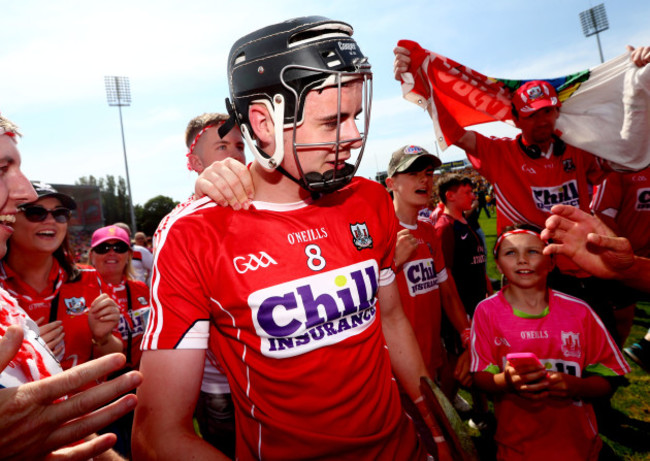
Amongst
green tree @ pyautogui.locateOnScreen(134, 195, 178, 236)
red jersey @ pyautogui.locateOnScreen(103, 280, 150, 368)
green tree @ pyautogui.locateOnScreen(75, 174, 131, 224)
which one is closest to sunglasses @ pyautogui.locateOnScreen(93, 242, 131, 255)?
red jersey @ pyautogui.locateOnScreen(103, 280, 150, 368)

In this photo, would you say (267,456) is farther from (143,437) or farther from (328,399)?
(143,437)

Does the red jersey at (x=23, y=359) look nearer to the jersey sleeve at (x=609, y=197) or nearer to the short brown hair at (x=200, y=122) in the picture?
the short brown hair at (x=200, y=122)

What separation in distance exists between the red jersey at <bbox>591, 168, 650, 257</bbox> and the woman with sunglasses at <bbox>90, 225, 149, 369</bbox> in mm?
5976

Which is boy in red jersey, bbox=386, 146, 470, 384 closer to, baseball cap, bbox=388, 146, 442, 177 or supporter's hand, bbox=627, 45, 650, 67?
baseball cap, bbox=388, 146, 442, 177

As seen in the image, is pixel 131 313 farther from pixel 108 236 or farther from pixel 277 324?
pixel 277 324

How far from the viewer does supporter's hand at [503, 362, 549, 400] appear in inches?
93.0

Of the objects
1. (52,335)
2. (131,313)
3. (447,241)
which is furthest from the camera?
(447,241)

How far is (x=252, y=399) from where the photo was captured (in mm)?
1645

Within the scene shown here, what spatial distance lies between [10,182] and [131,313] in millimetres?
3056

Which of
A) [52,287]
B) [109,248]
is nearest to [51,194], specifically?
[52,287]

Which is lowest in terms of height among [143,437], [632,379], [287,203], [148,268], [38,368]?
[632,379]

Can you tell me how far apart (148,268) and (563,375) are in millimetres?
9113

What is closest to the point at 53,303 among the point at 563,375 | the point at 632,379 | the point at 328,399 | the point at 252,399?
the point at 252,399

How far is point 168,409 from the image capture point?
1447mm
